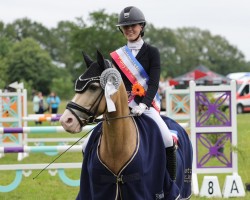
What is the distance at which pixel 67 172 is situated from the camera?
1273 cm

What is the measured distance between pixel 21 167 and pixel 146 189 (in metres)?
4.62

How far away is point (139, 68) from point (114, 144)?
1.04 meters

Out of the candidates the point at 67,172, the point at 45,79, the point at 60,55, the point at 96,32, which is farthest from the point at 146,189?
the point at 60,55

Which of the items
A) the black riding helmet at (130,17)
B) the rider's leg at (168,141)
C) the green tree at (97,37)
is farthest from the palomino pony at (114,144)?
the green tree at (97,37)

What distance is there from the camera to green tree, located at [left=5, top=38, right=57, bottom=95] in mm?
76625

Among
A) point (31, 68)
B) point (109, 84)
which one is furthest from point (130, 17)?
point (31, 68)

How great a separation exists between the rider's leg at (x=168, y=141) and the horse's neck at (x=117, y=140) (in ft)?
1.86

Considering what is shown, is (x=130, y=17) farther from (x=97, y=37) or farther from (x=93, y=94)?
(x=97, y=37)

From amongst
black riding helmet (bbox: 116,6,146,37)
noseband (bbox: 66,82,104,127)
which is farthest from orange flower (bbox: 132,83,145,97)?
noseband (bbox: 66,82,104,127)

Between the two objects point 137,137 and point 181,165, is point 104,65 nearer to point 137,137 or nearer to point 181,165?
point 137,137

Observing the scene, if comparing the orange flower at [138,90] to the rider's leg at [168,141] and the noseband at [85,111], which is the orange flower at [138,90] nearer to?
the rider's leg at [168,141]

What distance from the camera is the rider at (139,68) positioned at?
5.81m

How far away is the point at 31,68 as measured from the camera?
255 ft

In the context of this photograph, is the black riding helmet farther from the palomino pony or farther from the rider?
the palomino pony
